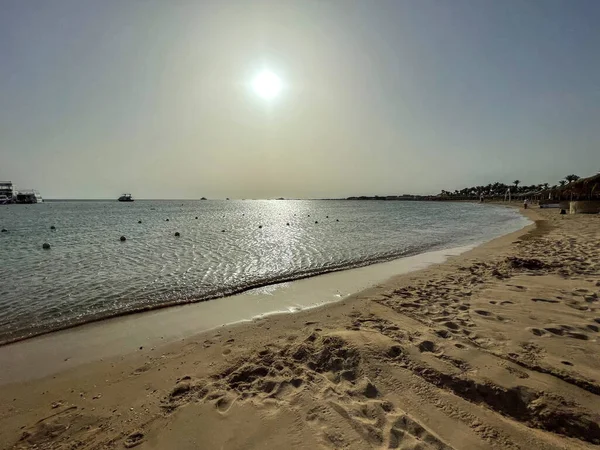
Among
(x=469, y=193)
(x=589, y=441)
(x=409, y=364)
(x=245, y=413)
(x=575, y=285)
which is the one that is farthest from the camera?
(x=469, y=193)

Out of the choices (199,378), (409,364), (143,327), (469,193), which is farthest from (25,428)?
(469,193)

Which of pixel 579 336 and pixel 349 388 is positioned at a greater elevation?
pixel 579 336

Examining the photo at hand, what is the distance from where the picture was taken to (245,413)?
410cm

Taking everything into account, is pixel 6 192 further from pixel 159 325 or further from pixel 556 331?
pixel 556 331

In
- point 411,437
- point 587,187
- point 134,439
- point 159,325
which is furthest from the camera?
point 587,187

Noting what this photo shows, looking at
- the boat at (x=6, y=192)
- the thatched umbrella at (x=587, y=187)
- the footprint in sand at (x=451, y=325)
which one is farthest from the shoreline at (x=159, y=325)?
the boat at (x=6, y=192)

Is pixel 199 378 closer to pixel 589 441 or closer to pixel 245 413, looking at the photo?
pixel 245 413

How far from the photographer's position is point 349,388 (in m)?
4.46

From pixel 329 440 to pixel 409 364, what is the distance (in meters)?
2.14

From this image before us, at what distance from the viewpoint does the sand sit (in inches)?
142

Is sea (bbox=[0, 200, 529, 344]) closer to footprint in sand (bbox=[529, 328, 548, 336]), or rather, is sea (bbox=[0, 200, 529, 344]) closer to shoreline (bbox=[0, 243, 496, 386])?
shoreline (bbox=[0, 243, 496, 386])

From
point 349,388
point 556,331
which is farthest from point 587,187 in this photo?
point 349,388

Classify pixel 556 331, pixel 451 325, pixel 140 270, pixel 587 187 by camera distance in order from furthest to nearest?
pixel 587 187
pixel 140 270
pixel 451 325
pixel 556 331

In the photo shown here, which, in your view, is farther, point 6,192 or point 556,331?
point 6,192
